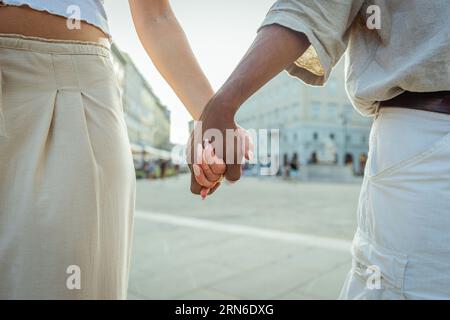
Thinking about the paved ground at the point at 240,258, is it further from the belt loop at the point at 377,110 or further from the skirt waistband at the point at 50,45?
the skirt waistband at the point at 50,45

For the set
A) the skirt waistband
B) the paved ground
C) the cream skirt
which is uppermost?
the skirt waistband

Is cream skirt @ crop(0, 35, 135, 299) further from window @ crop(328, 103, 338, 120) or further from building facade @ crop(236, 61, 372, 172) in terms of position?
window @ crop(328, 103, 338, 120)

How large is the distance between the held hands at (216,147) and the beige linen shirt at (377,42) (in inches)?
8.4

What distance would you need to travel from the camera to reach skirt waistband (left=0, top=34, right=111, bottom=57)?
0.84m

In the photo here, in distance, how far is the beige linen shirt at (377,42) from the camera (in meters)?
0.76

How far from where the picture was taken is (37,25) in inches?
34.5

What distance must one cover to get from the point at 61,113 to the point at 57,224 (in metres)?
0.24

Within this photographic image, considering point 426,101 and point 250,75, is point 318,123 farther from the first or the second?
point 250,75

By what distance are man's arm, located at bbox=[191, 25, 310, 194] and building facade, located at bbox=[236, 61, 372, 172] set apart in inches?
1988

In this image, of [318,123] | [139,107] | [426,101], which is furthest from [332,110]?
[426,101]

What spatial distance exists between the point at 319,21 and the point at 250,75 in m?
0.19

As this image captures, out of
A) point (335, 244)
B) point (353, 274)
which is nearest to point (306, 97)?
point (335, 244)

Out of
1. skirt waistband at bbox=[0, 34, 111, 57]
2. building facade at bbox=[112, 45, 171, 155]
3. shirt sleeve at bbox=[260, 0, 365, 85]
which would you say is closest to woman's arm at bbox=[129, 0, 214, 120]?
skirt waistband at bbox=[0, 34, 111, 57]

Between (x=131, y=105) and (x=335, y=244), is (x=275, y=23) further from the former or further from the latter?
(x=131, y=105)
